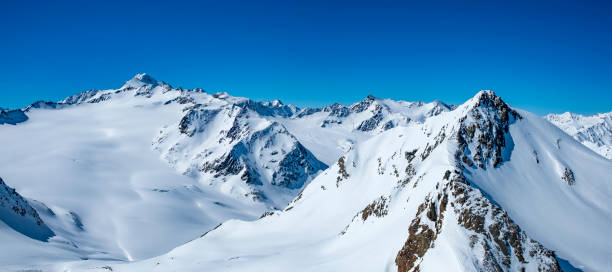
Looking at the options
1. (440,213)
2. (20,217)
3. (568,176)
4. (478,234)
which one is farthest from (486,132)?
(20,217)

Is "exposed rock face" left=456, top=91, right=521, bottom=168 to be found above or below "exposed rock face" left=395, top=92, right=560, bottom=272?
above

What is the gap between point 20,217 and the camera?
10531 cm

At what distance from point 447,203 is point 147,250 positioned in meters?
125

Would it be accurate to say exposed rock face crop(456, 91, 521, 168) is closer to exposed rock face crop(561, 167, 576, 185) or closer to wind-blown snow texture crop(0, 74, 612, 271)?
wind-blown snow texture crop(0, 74, 612, 271)

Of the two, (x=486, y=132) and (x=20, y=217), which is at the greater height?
(x=20, y=217)

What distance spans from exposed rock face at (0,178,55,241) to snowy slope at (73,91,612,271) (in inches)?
1628

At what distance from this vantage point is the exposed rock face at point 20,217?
327ft

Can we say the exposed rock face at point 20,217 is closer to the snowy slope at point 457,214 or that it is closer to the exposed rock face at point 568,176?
the snowy slope at point 457,214

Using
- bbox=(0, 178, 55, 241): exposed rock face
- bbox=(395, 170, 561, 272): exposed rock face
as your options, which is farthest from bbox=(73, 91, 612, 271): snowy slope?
bbox=(0, 178, 55, 241): exposed rock face

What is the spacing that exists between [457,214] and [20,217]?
122271 mm

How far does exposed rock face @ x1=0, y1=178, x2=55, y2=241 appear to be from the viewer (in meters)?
99.7

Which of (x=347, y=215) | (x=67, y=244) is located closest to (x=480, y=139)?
(x=347, y=215)

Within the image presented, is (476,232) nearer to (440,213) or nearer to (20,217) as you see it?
(440,213)

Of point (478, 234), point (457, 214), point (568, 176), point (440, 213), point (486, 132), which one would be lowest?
point (478, 234)
